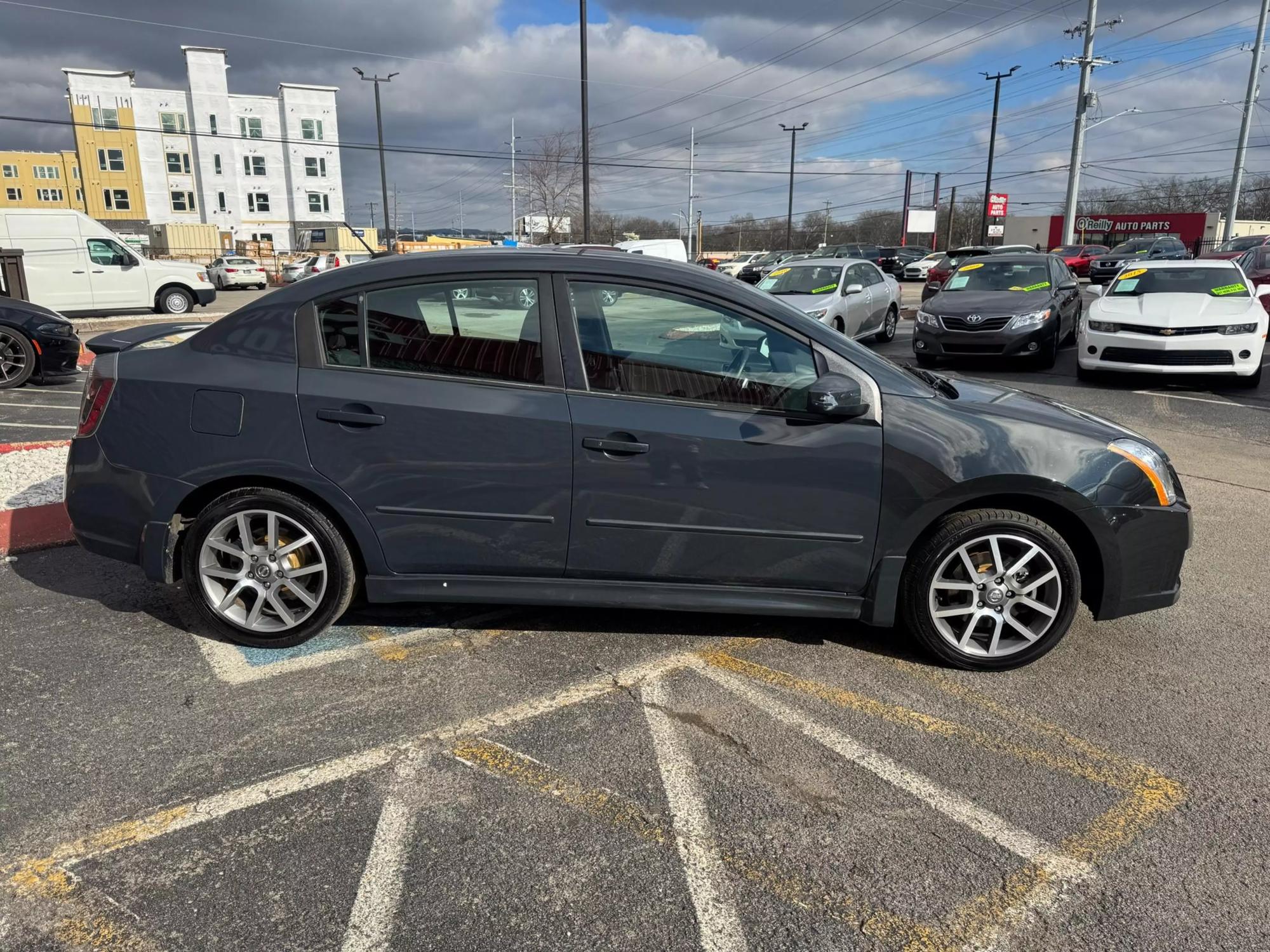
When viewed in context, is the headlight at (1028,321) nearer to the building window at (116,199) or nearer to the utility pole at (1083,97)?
the utility pole at (1083,97)

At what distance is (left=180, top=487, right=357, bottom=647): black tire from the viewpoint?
353 centimetres

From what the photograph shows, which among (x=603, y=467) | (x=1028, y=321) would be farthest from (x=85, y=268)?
(x=603, y=467)

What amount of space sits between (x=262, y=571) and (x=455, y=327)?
1303mm

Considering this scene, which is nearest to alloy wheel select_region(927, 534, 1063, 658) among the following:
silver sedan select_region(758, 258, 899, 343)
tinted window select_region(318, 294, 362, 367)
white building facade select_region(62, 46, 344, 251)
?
tinted window select_region(318, 294, 362, 367)

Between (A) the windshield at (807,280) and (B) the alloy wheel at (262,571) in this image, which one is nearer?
(B) the alloy wheel at (262,571)

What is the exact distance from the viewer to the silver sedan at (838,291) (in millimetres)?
13141

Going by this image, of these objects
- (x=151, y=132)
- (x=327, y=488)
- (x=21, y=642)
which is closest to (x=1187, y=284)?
(x=327, y=488)

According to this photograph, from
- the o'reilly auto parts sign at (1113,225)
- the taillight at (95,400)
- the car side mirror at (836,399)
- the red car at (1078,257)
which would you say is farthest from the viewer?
the o'reilly auto parts sign at (1113,225)

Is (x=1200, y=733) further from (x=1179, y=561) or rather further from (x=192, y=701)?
(x=192, y=701)

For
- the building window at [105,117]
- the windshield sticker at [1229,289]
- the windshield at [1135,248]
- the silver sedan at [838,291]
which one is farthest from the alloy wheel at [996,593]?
the building window at [105,117]

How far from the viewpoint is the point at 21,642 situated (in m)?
3.73

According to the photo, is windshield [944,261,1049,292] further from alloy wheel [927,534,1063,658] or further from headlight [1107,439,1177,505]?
alloy wheel [927,534,1063,658]

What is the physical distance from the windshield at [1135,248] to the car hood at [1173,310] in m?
23.3

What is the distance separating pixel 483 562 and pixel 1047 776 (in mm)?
2197
